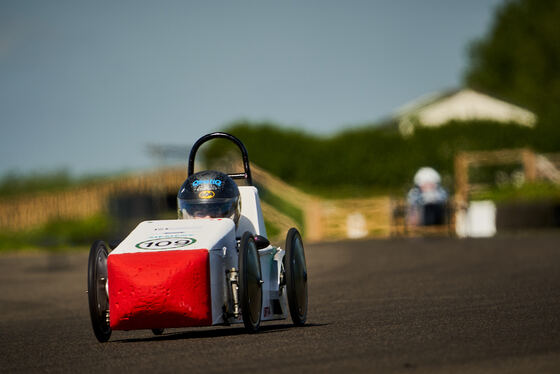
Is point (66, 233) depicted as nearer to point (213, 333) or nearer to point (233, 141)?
point (233, 141)

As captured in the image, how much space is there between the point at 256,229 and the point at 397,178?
38.6 m

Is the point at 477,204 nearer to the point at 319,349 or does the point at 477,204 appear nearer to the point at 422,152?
the point at 422,152

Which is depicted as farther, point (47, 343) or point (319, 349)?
point (47, 343)

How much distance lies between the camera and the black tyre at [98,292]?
389 inches

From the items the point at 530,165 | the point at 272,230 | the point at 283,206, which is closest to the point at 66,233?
the point at 272,230

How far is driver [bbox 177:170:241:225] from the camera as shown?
35.2ft

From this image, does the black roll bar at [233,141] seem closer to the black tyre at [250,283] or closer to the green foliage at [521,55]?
the black tyre at [250,283]

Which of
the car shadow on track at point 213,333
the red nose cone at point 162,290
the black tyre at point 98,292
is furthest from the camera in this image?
the car shadow on track at point 213,333

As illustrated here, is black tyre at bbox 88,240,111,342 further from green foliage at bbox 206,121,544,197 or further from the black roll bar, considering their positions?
A: green foliage at bbox 206,121,544,197

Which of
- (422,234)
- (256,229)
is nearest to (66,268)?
(422,234)

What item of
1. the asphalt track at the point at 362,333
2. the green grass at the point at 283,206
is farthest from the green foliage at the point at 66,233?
the asphalt track at the point at 362,333

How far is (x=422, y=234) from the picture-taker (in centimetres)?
3572

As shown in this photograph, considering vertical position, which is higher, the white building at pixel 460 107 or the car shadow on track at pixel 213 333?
the white building at pixel 460 107

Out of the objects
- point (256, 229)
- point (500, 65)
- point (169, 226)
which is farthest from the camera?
point (500, 65)
